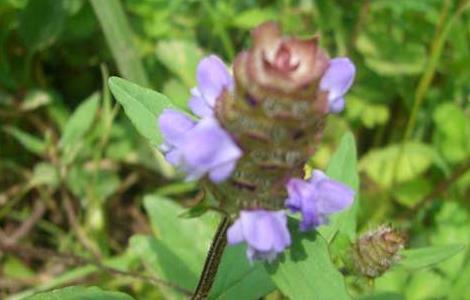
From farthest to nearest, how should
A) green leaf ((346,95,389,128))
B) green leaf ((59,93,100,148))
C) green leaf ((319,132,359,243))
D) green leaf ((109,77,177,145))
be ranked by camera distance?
green leaf ((346,95,389,128))
green leaf ((59,93,100,148))
green leaf ((319,132,359,243))
green leaf ((109,77,177,145))

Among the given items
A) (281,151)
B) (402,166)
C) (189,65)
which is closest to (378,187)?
(402,166)

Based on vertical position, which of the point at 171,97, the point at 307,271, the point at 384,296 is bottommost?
the point at 384,296

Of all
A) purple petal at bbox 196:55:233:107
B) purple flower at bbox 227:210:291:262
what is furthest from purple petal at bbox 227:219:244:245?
purple petal at bbox 196:55:233:107

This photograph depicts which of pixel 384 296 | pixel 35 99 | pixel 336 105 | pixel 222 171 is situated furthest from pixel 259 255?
pixel 35 99

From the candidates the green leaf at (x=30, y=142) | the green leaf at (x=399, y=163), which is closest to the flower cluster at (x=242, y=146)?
the green leaf at (x=30, y=142)

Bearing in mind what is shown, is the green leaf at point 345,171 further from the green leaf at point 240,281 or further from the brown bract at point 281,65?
the brown bract at point 281,65

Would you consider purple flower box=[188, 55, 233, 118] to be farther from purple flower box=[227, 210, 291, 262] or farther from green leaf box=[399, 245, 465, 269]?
green leaf box=[399, 245, 465, 269]

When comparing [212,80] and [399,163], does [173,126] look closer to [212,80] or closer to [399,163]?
[212,80]
